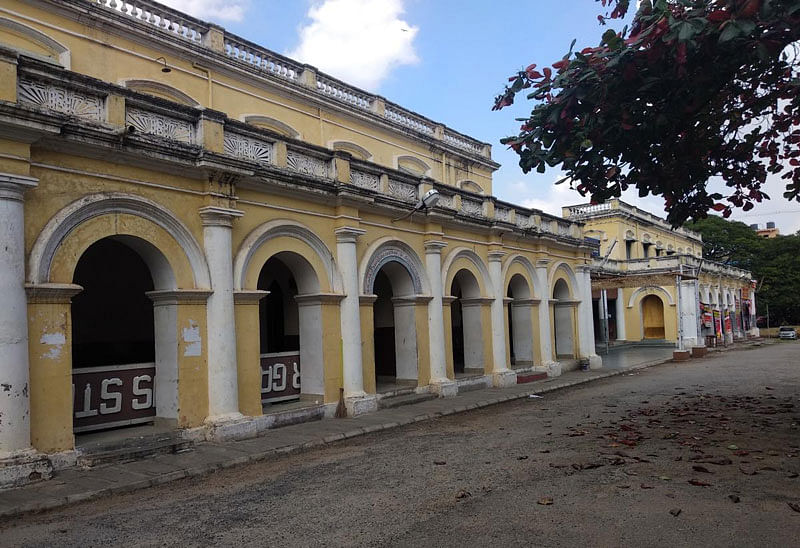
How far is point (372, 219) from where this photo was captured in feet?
39.1

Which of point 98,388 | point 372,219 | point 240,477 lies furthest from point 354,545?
point 372,219

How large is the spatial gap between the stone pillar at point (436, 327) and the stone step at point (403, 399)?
0.35m

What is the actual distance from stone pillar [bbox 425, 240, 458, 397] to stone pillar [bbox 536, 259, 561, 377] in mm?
4624

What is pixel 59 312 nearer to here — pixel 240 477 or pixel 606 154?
pixel 240 477

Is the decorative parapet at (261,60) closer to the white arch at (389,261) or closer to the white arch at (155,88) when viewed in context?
the white arch at (155,88)

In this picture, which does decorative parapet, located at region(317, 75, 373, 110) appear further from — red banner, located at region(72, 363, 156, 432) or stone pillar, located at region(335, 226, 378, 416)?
red banner, located at region(72, 363, 156, 432)

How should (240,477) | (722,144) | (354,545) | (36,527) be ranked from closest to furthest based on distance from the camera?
1. (354,545)
2. (36,527)
3. (240,477)
4. (722,144)

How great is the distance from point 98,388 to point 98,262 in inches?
137

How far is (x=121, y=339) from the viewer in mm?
11266


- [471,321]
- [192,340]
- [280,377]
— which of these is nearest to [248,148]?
[192,340]

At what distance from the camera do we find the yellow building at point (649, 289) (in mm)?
29156

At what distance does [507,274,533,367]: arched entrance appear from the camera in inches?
667

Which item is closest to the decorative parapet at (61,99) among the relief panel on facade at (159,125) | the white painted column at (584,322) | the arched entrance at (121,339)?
the relief panel on facade at (159,125)

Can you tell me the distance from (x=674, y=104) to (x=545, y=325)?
1119cm
